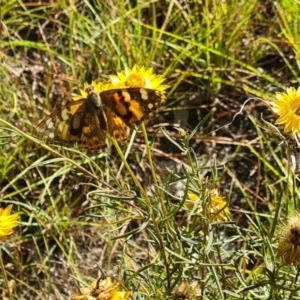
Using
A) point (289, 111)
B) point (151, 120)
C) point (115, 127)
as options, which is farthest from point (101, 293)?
point (151, 120)

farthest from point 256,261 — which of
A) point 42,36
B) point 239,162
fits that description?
point 42,36

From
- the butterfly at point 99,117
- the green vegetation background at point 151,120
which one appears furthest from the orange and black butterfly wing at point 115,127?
the green vegetation background at point 151,120

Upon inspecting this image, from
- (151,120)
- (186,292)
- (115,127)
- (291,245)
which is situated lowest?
(151,120)

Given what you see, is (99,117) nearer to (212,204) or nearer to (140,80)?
(140,80)

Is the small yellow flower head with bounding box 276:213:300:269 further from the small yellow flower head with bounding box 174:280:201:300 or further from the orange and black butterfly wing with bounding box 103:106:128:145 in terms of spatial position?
the orange and black butterfly wing with bounding box 103:106:128:145

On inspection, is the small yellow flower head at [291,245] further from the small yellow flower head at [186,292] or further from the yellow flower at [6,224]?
the yellow flower at [6,224]

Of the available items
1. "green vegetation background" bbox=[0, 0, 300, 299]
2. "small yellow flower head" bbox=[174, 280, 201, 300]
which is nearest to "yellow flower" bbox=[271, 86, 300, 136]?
"small yellow flower head" bbox=[174, 280, 201, 300]

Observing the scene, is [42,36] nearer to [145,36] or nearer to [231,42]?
[145,36]
